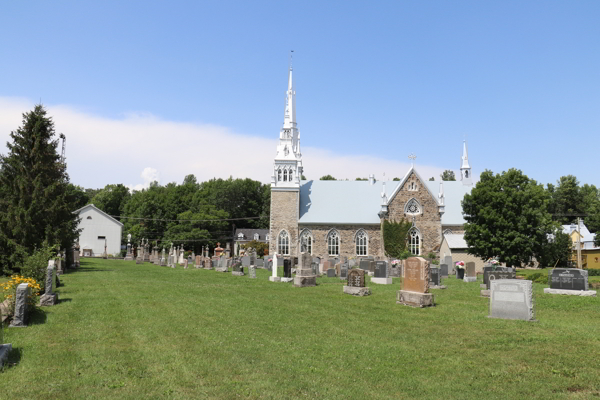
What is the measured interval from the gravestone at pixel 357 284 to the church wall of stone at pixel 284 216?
27931 millimetres

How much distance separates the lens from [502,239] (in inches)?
1200

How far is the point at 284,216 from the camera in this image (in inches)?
1772

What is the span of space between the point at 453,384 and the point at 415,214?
39.3m

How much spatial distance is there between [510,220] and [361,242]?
16.2 m

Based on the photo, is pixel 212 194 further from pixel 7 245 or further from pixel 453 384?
pixel 453 384

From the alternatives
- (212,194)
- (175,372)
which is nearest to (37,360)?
(175,372)

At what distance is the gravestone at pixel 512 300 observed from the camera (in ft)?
35.4

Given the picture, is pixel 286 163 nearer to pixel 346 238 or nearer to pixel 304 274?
pixel 346 238

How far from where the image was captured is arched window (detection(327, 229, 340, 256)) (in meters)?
44.6

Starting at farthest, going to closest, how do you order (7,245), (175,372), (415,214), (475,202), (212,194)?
(212,194), (415,214), (475,202), (7,245), (175,372)

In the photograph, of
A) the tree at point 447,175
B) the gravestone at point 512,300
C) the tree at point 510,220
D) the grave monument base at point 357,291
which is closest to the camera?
the gravestone at point 512,300

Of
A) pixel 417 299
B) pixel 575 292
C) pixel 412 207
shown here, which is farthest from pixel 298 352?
pixel 412 207

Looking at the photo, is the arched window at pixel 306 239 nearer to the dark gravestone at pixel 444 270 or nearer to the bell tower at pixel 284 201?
the bell tower at pixel 284 201

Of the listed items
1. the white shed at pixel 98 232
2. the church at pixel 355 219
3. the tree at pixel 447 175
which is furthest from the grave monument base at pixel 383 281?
the tree at pixel 447 175
